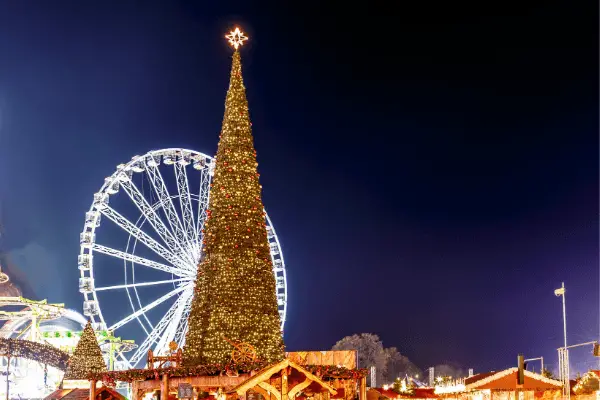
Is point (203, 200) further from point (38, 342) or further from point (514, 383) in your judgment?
point (514, 383)

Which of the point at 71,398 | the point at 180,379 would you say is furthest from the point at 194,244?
the point at 180,379

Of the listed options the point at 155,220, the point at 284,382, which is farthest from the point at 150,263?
the point at 284,382

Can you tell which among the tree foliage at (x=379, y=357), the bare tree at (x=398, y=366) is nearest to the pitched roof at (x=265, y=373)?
the tree foliage at (x=379, y=357)

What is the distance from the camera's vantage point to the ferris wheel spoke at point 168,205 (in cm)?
3244

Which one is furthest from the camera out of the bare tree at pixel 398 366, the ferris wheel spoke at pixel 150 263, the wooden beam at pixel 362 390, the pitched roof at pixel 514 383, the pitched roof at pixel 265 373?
the bare tree at pixel 398 366

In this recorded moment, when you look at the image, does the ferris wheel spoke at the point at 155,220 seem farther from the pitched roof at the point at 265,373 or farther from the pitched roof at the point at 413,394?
the pitched roof at the point at 265,373

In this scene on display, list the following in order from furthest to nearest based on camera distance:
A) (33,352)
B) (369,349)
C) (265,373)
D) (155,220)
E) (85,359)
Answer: (369,349)
(33,352)
(155,220)
(85,359)
(265,373)

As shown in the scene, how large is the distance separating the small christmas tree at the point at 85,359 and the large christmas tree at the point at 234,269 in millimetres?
9306

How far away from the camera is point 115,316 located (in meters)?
86.6

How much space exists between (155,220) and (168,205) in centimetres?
113

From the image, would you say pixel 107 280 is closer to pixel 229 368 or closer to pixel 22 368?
pixel 22 368

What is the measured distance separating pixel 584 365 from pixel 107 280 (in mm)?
49765

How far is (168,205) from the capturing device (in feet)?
112

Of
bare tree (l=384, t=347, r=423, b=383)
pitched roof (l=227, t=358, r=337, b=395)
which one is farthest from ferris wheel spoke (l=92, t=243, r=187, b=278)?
bare tree (l=384, t=347, r=423, b=383)
